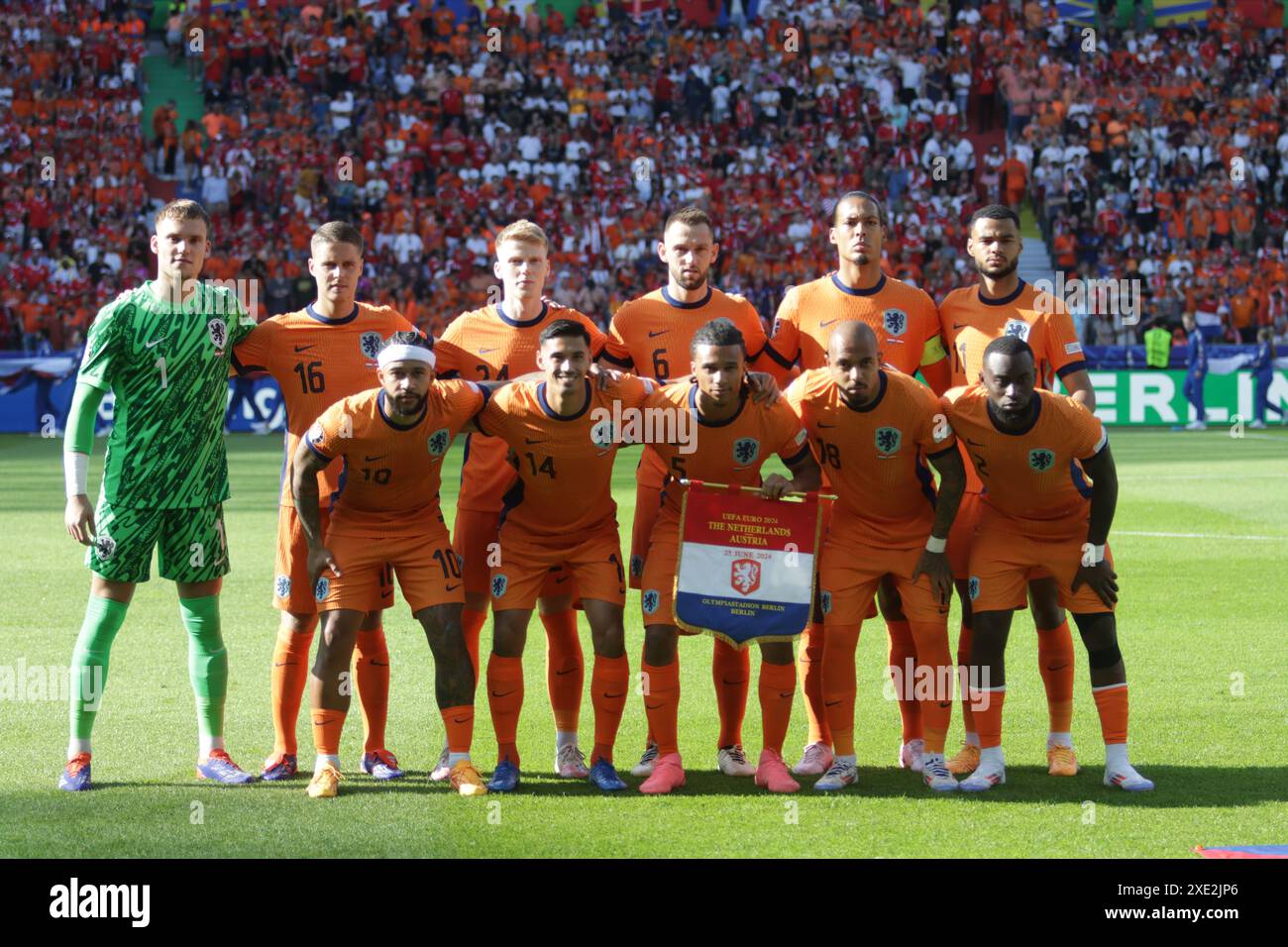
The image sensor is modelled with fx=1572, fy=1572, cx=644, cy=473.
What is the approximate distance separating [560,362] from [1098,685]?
8.55 feet

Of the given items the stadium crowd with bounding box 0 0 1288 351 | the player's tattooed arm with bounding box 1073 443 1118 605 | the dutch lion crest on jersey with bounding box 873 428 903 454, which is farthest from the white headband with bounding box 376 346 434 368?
the stadium crowd with bounding box 0 0 1288 351

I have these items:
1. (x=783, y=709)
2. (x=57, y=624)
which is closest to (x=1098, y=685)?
(x=783, y=709)

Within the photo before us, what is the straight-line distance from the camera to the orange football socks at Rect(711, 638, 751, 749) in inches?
268

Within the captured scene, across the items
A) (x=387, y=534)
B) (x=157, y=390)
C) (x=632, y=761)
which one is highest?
(x=157, y=390)

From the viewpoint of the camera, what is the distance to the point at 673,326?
720cm

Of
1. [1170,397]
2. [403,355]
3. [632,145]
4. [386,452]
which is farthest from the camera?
[632,145]

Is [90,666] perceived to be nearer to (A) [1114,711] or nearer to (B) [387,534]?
(B) [387,534]

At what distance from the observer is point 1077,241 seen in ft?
101

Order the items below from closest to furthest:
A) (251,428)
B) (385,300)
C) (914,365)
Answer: (914,365) → (251,428) → (385,300)

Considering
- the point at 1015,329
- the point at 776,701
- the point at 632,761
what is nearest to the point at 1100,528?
the point at 1015,329

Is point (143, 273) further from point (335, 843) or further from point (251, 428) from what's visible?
point (335, 843)

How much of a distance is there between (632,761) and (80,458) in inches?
104

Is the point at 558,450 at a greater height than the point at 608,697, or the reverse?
the point at 558,450

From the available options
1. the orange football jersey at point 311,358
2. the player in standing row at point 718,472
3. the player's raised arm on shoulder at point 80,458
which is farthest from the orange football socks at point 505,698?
the player's raised arm on shoulder at point 80,458
